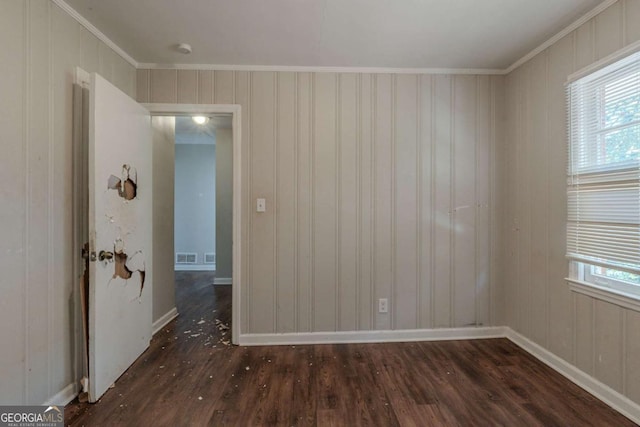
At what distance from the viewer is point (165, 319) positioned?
287cm

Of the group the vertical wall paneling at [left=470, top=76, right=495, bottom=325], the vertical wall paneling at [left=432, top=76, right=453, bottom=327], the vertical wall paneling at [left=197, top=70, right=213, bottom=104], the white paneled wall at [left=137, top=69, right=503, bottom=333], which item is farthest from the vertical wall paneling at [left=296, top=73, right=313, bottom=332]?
the vertical wall paneling at [left=470, top=76, right=495, bottom=325]

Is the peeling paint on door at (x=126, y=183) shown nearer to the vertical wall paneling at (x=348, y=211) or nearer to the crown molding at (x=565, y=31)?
the vertical wall paneling at (x=348, y=211)

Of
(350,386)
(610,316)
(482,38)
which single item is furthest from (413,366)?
(482,38)

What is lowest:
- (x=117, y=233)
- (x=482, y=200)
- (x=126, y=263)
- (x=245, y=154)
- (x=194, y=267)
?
(x=194, y=267)

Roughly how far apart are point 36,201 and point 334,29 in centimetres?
212

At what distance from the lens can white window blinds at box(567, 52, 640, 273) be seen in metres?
1.59

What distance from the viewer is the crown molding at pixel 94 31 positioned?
1703 millimetres

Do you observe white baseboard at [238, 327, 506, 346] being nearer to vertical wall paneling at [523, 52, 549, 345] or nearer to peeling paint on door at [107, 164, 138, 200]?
vertical wall paneling at [523, 52, 549, 345]

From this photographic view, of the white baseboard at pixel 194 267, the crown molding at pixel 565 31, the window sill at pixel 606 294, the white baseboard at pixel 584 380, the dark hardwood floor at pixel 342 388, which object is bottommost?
the dark hardwood floor at pixel 342 388

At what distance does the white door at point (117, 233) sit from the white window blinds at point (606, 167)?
3.21 metres

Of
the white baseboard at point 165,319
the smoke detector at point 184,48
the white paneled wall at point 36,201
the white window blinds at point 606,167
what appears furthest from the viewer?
the white baseboard at point 165,319

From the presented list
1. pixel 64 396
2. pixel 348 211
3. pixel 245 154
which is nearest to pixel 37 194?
pixel 64 396

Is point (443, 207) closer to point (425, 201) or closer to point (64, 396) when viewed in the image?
point (425, 201)

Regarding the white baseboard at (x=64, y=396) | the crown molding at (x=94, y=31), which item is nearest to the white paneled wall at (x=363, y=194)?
the crown molding at (x=94, y=31)
